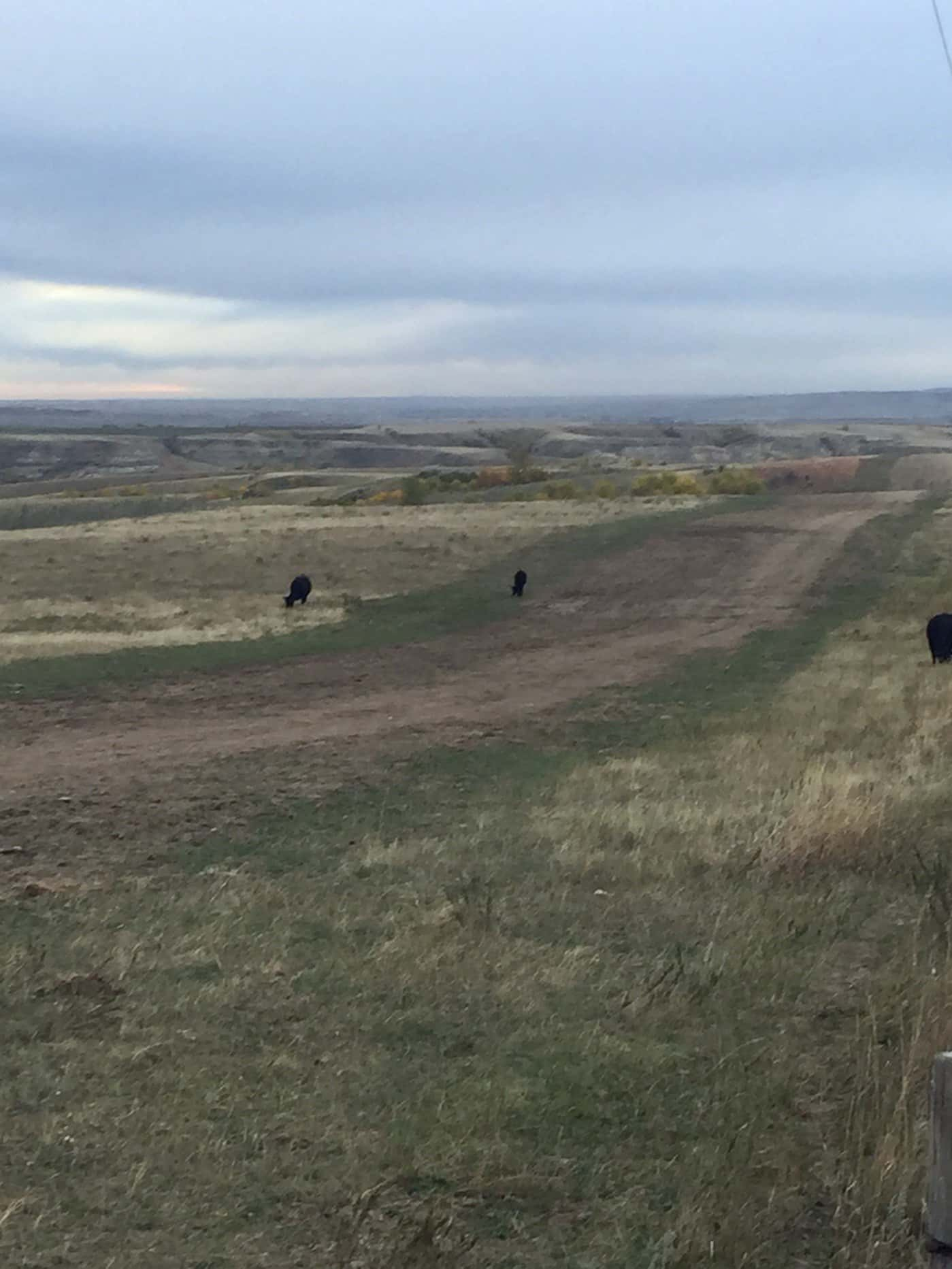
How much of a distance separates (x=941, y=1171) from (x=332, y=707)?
502 inches

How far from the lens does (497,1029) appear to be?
638 cm

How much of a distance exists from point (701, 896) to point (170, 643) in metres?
12.9

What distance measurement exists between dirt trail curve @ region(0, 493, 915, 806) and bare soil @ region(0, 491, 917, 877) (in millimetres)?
37

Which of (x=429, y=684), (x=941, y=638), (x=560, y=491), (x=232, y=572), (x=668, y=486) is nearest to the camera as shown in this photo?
(x=429, y=684)

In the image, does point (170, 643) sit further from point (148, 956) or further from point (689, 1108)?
point (689, 1108)

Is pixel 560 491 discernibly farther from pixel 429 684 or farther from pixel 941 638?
pixel 429 684

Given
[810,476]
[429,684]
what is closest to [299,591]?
[429,684]

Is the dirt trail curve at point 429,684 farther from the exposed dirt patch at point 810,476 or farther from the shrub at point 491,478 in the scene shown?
the shrub at point 491,478

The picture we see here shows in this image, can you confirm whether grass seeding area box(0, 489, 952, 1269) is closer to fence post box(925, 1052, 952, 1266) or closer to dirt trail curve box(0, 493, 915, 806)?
fence post box(925, 1052, 952, 1266)

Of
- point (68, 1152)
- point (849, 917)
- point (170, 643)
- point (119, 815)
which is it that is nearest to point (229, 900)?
point (119, 815)

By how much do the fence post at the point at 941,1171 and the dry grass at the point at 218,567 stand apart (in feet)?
54.5

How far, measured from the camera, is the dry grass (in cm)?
2234

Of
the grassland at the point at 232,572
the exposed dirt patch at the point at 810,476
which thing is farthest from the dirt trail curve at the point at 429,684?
the exposed dirt patch at the point at 810,476

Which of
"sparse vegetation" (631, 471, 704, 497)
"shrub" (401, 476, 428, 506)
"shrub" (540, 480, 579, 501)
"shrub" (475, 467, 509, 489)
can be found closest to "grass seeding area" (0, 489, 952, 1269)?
"shrub" (401, 476, 428, 506)
